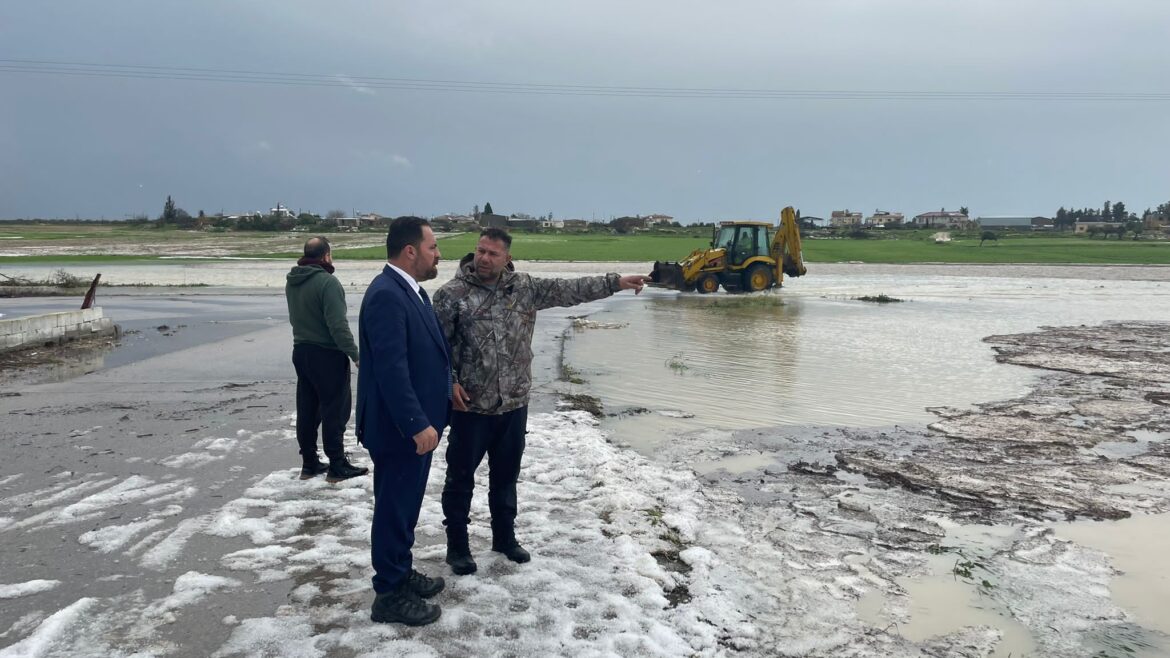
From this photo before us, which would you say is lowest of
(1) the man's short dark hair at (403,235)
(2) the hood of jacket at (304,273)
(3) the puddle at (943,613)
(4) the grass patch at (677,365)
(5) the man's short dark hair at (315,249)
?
(4) the grass patch at (677,365)

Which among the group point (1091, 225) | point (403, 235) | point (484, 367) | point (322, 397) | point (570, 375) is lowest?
point (570, 375)

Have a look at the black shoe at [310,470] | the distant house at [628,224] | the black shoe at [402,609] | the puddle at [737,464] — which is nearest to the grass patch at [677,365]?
the puddle at [737,464]

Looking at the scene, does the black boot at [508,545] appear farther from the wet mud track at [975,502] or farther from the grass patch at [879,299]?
the grass patch at [879,299]

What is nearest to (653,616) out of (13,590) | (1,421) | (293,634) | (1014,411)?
(293,634)

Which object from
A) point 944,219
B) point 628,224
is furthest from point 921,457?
point 944,219

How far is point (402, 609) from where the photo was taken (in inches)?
151

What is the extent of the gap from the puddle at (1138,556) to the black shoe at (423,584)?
136 inches

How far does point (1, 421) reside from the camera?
8016 millimetres

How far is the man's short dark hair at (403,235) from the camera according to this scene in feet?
13.0

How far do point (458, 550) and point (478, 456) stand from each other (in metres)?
0.53

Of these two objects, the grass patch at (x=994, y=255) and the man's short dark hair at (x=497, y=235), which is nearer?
the man's short dark hair at (x=497, y=235)

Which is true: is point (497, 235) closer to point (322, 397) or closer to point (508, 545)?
point (508, 545)

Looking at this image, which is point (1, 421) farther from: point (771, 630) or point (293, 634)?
point (771, 630)

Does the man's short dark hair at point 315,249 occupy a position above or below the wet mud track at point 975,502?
above
